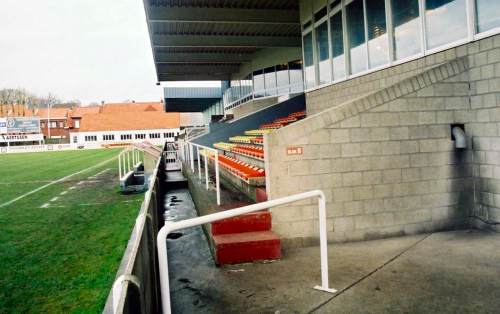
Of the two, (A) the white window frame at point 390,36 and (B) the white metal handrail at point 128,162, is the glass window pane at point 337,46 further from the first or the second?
(B) the white metal handrail at point 128,162

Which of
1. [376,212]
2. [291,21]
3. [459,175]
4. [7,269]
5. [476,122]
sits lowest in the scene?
[7,269]

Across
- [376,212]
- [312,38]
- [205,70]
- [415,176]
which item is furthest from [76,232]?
[205,70]

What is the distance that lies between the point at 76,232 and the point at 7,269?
7.72ft

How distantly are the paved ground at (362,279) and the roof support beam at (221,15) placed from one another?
1040 cm

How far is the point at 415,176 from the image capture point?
6.11 m

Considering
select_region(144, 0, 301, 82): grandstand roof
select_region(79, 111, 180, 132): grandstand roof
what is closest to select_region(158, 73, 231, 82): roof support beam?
select_region(144, 0, 301, 82): grandstand roof

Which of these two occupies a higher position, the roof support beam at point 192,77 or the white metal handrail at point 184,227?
the roof support beam at point 192,77

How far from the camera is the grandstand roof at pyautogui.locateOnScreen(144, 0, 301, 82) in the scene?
45.6 feet

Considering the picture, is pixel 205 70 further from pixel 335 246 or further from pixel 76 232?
pixel 335 246

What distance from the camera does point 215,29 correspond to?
651 inches

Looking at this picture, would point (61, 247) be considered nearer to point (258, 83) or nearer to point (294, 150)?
point (294, 150)

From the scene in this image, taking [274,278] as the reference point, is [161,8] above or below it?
above

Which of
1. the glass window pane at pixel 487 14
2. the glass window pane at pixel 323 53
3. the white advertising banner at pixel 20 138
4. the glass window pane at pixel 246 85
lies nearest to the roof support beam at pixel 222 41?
the glass window pane at pixel 246 85

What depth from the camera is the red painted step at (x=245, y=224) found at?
5.53 m
